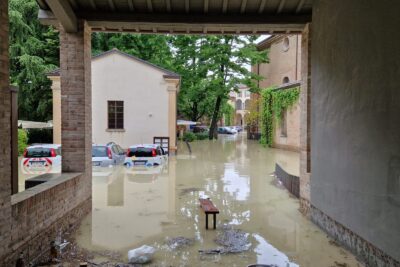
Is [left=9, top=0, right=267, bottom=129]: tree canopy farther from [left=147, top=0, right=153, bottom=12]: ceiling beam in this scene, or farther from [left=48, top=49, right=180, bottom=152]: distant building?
[left=147, top=0, right=153, bottom=12]: ceiling beam

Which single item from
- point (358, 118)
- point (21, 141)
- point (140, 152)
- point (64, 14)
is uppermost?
point (64, 14)

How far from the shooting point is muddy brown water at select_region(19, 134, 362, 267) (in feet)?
24.2

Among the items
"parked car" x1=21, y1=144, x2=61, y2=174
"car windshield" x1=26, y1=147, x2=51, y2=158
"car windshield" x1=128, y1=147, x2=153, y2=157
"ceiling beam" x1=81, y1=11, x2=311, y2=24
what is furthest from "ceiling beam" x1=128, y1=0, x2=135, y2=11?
"car windshield" x1=128, y1=147, x2=153, y2=157

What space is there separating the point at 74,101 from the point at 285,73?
104ft

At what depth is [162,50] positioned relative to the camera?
40.7 meters

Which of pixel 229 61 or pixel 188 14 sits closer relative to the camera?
pixel 188 14

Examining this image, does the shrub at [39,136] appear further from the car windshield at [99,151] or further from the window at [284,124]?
the window at [284,124]

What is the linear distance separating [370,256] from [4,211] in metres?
5.80

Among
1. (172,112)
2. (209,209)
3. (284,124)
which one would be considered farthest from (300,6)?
(284,124)

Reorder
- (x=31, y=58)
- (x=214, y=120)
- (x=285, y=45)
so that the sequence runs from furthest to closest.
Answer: (x=214, y=120) → (x=285, y=45) → (x=31, y=58)

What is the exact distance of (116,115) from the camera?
89.3 feet

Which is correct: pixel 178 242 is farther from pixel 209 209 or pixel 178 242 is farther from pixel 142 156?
pixel 142 156

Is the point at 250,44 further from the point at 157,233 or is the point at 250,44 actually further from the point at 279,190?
the point at 157,233

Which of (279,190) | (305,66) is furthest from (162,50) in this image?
(305,66)
